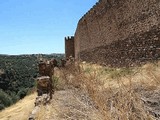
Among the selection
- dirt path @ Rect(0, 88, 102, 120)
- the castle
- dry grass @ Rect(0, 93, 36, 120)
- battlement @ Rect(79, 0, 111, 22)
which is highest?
battlement @ Rect(79, 0, 111, 22)

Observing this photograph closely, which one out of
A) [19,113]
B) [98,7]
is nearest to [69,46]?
[98,7]

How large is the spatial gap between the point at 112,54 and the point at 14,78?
20.6 meters

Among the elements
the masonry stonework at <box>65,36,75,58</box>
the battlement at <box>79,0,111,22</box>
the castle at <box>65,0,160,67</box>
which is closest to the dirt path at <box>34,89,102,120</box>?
the castle at <box>65,0,160,67</box>

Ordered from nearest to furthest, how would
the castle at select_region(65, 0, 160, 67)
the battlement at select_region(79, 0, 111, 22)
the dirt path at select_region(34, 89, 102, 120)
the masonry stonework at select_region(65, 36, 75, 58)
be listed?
the dirt path at select_region(34, 89, 102, 120)
the castle at select_region(65, 0, 160, 67)
the battlement at select_region(79, 0, 111, 22)
the masonry stonework at select_region(65, 36, 75, 58)

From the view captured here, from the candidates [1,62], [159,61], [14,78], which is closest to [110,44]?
[159,61]

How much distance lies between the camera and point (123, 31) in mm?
16297

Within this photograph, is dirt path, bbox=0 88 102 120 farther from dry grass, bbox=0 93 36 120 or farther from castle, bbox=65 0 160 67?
castle, bbox=65 0 160 67

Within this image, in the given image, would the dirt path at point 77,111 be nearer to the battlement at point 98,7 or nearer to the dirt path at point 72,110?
the dirt path at point 72,110

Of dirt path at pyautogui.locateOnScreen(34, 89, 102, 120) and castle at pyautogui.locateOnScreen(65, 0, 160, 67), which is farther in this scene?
castle at pyautogui.locateOnScreen(65, 0, 160, 67)

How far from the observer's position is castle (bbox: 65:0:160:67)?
41.1ft

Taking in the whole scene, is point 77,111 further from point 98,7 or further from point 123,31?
point 98,7

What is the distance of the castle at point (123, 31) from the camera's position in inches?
493

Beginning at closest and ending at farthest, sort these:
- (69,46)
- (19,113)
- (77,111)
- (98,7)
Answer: (77,111) → (19,113) → (98,7) → (69,46)

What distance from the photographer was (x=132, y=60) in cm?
1456
